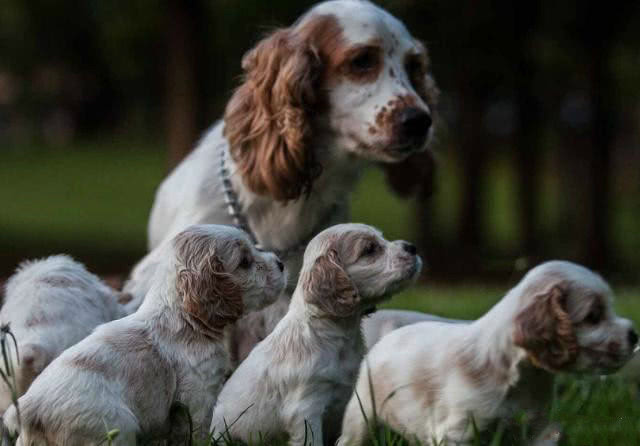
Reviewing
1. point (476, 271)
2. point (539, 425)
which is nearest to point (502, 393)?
point (539, 425)

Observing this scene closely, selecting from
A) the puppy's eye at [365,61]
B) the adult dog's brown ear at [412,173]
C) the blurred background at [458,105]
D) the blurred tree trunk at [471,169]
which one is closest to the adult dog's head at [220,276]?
the puppy's eye at [365,61]

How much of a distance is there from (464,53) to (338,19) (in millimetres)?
14888

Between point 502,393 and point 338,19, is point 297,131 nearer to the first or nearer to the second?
point 338,19

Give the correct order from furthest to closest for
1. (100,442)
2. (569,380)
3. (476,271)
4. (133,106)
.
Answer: (133,106), (476,271), (569,380), (100,442)

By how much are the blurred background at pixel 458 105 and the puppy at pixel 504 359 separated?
3059 mm

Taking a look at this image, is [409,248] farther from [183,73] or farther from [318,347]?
[183,73]

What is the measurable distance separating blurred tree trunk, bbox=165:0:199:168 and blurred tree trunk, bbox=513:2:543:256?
6.67 m

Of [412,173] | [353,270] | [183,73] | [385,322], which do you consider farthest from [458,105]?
[353,270]

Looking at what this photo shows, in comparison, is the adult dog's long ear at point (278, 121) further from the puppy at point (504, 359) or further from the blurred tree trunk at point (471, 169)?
the blurred tree trunk at point (471, 169)

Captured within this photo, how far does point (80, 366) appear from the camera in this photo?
4398mm

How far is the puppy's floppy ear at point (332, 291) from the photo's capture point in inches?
191

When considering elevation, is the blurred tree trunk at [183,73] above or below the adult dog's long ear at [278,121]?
below

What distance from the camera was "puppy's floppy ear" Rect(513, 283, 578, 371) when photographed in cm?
414

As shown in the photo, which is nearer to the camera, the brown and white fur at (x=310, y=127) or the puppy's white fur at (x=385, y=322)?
the puppy's white fur at (x=385, y=322)
